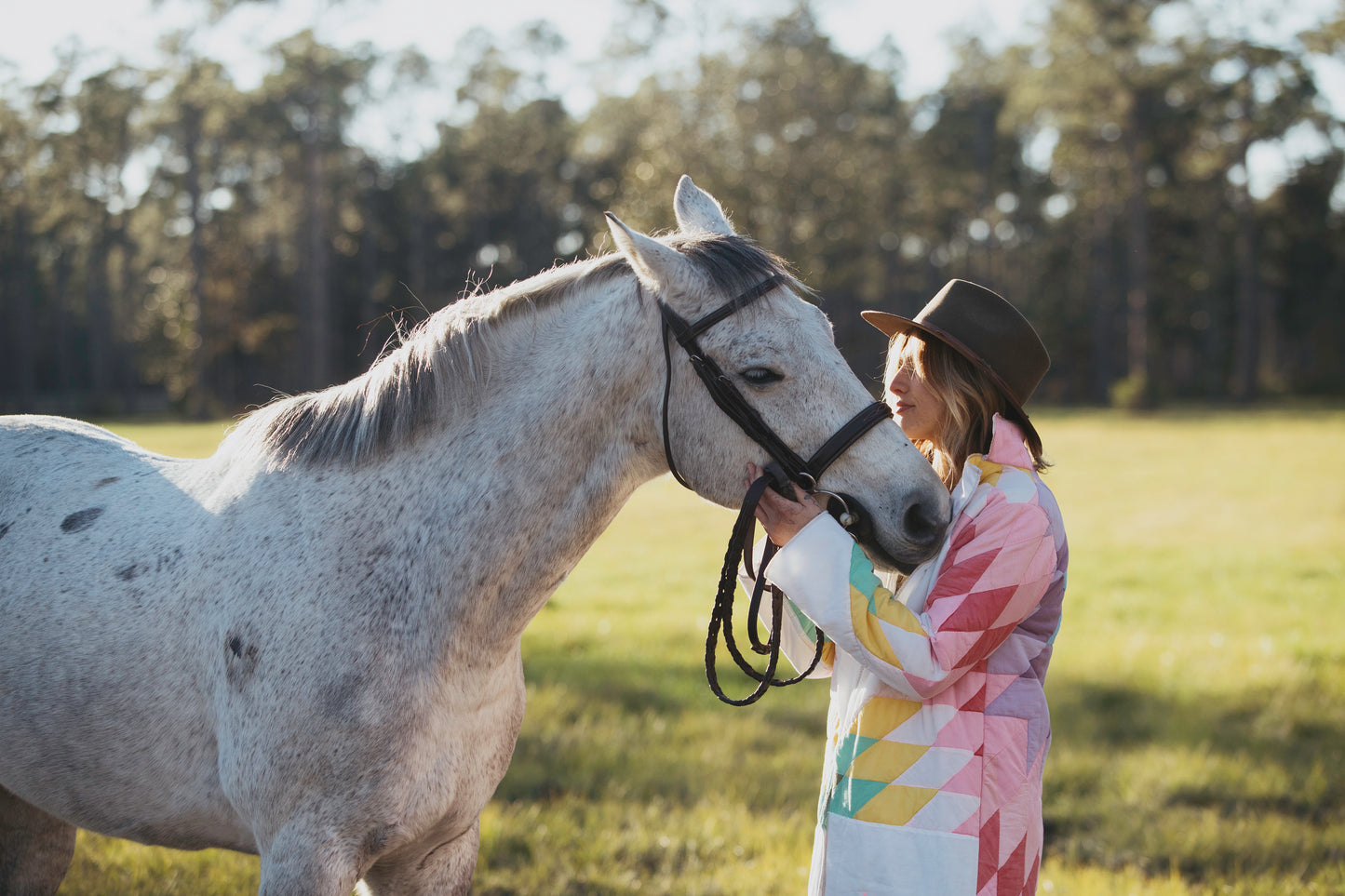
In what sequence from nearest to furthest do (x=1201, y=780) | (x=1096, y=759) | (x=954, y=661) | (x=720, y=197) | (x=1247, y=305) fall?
1. (x=954, y=661)
2. (x=1201, y=780)
3. (x=1096, y=759)
4. (x=720, y=197)
5. (x=1247, y=305)

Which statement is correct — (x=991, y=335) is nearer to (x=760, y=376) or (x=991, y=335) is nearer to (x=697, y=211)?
(x=760, y=376)

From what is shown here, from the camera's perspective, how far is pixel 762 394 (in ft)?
6.11

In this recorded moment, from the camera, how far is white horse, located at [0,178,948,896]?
1867 mm

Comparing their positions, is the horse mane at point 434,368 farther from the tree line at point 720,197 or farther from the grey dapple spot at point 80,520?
the tree line at point 720,197

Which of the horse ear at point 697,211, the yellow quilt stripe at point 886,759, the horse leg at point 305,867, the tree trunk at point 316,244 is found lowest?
the horse leg at point 305,867

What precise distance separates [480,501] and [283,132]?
35.9m

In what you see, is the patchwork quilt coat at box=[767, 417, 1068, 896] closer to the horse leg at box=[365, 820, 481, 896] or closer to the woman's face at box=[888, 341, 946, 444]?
the woman's face at box=[888, 341, 946, 444]

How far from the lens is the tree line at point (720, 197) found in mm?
29984

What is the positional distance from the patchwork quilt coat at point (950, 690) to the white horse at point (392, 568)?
14cm

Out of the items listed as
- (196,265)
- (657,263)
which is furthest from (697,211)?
(196,265)

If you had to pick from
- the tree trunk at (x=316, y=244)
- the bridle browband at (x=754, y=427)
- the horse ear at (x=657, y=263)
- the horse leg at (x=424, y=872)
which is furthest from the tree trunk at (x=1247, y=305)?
the horse leg at (x=424, y=872)

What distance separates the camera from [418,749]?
1897mm

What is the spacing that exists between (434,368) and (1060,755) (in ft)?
15.2

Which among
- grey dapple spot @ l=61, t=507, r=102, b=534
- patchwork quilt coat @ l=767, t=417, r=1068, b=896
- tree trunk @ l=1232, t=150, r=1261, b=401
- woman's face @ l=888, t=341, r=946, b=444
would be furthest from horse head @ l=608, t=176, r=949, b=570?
tree trunk @ l=1232, t=150, r=1261, b=401
